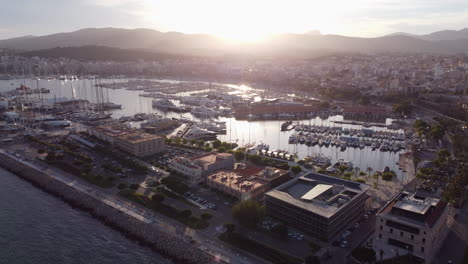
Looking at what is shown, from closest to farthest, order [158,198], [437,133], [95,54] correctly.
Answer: [158,198] < [437,133] < [95,54]

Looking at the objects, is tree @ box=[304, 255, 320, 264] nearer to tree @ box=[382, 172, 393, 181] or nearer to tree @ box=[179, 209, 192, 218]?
tree @ box=[179, 209, 192, 218]

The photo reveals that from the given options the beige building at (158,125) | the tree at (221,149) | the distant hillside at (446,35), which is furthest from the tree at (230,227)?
the distant hillside at (446,35)

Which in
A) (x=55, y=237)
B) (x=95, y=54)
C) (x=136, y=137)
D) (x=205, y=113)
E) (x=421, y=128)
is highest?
(x=95, y=54)

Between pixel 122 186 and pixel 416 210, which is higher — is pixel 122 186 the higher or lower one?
the lower one

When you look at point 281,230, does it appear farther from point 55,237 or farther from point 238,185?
point 55,237

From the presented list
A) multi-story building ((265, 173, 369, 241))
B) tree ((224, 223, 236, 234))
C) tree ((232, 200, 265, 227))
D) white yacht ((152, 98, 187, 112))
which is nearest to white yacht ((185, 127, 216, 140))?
white yacht ((152, 98, 187, 112))

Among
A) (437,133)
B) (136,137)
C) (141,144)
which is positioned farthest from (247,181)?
(437,133)

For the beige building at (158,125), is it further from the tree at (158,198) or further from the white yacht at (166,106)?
the tree at (158,198)
